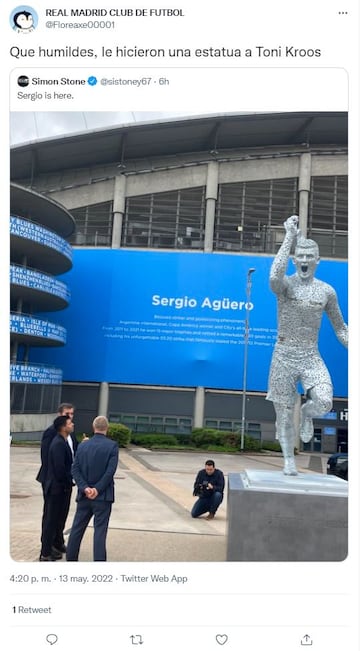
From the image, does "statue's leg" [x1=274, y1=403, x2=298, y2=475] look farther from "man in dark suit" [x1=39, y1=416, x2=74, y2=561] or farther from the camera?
the camera

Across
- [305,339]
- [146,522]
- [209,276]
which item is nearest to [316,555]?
[305,339]

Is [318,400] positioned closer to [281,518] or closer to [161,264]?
[281,518]

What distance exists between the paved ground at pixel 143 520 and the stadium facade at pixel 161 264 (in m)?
8.94

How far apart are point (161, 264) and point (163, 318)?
9.30ft

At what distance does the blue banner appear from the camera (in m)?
25.1

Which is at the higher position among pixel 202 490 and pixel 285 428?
pixel 285 428

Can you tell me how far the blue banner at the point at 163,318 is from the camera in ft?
82.4

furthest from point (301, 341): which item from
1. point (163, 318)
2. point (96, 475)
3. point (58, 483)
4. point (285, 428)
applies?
point (163, 318)

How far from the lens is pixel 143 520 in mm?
8555

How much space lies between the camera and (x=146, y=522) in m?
8.40

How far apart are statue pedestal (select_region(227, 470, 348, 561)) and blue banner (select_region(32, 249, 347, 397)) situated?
19.0 m
